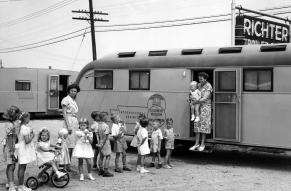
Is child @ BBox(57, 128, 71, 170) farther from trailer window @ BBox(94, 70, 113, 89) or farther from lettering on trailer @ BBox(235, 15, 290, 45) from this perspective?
lettering on trailer @ BBox(235, 15, 290, 45)

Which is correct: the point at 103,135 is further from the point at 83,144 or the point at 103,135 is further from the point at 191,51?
the point at 191,51

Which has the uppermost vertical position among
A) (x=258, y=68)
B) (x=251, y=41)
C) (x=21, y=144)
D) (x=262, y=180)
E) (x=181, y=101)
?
(x=251, y=41)

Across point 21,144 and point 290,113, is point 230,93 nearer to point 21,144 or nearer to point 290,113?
point 290,113

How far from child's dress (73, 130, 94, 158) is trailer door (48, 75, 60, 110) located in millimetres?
16112

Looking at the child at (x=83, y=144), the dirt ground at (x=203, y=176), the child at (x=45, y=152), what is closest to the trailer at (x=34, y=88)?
the dirt ground at (x=203, y=176)

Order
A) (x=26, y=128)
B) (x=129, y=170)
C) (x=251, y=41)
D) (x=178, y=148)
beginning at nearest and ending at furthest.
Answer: (x=26, y=128) → (x=129, y=170) → (x=178, y=148) → (x=251, y=41)

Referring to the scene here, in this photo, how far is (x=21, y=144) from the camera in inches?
284

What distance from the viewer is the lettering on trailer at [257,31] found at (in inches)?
701

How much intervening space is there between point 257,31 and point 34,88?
39.1 ft

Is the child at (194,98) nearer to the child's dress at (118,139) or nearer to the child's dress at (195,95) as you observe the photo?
the child's dress at (195,95)

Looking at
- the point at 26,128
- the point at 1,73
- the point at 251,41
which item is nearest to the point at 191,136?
the point at 26,128

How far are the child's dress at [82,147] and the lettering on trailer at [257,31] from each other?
11025 mm

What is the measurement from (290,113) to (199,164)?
2482 mm

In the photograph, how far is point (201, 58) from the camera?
1102 cm
